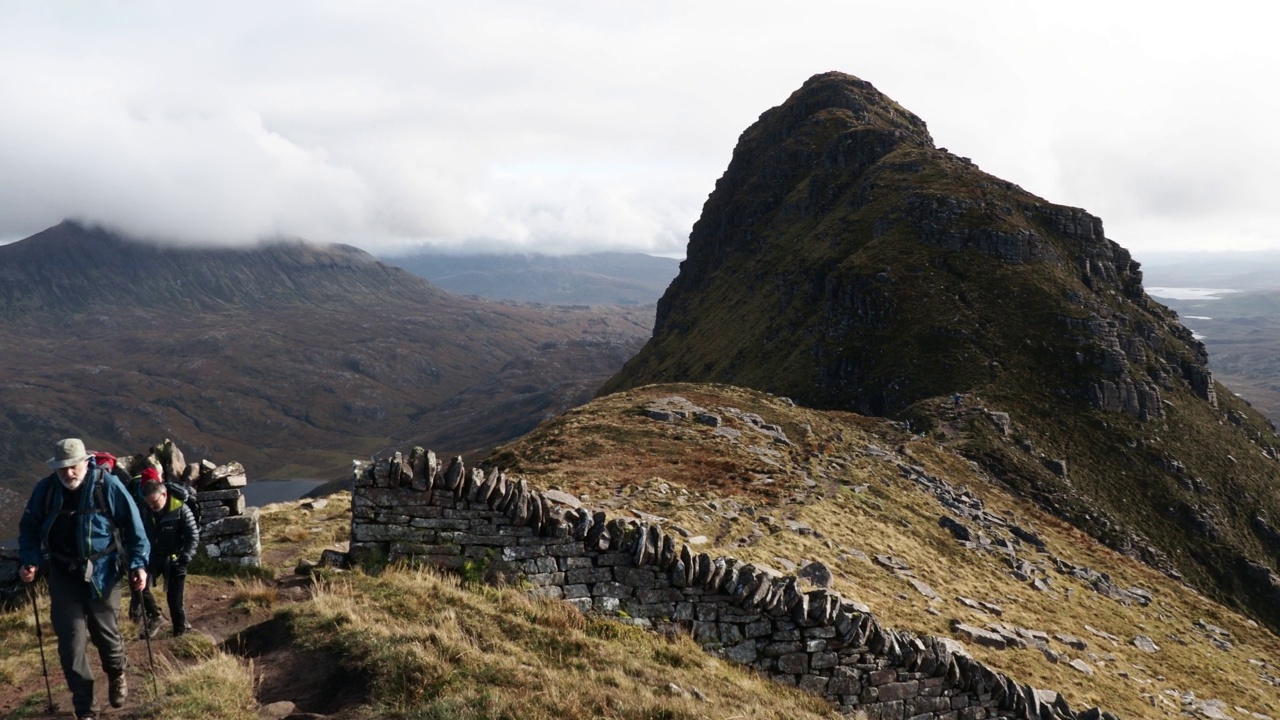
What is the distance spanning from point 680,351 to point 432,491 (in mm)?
121832

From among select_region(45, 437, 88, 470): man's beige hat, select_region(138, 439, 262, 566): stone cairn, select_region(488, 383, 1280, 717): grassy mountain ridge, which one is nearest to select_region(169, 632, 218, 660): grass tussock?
select_region(138, 439, 262, 566): stone cairn

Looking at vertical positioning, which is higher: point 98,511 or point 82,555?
point 98,511

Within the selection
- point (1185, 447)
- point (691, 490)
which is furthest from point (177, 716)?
point (1185, 447)

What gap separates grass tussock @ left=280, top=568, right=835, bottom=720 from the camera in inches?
361

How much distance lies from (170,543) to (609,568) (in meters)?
7.25

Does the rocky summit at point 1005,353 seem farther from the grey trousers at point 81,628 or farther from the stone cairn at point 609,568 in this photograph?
the grey trousers at point 81,628

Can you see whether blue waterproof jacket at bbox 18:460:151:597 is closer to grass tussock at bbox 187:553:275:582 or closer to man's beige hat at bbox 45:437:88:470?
man's beige hat at bbox 45:437:88:470

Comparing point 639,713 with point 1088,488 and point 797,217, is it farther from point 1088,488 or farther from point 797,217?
point 797,217

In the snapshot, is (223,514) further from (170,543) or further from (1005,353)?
(1005,353)

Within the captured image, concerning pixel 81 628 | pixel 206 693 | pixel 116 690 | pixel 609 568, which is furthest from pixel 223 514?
pixel 609 568

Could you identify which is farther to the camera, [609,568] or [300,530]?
[300,530]

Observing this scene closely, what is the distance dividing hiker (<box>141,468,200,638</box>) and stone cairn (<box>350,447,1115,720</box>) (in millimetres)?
2810

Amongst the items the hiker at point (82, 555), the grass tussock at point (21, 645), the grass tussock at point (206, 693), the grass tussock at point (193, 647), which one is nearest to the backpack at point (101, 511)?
the hiker at point (82, 555)

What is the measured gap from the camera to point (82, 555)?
28.1 ft
